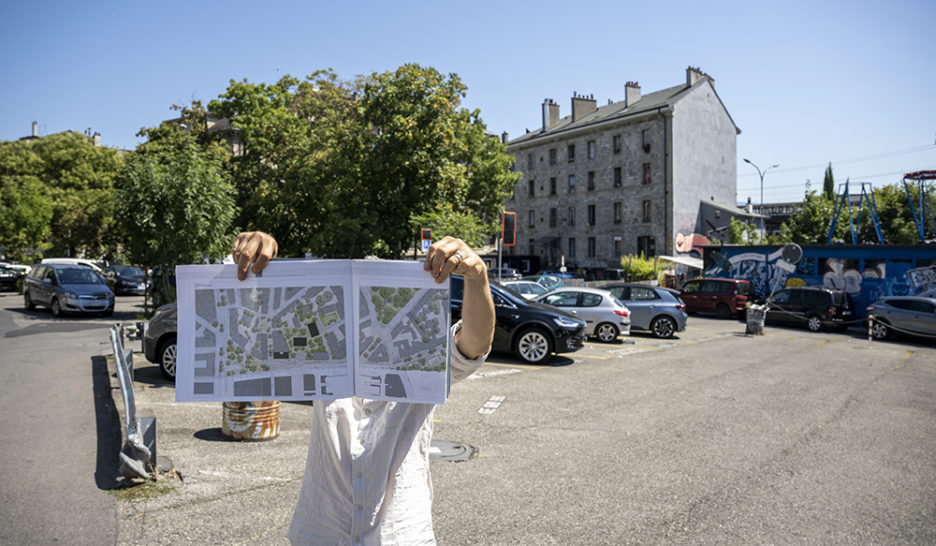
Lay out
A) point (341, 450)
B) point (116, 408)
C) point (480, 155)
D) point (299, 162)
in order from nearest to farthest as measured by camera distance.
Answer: point (341, 450) < point (116, 408) < point (299, 162) < point (480, 155)

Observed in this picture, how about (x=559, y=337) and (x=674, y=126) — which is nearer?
(x=559, y=337)

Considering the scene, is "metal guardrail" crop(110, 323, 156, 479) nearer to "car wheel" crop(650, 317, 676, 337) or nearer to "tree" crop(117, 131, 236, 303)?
"tree" crop(117, 131, 236, 303)

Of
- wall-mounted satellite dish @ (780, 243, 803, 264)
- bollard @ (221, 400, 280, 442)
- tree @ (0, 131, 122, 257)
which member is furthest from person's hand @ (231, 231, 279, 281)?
tree @ (0, 131, 122, 257)

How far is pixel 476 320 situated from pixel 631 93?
52.8 metres

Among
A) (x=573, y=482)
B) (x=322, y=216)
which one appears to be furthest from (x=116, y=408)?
(x=322, y=216)

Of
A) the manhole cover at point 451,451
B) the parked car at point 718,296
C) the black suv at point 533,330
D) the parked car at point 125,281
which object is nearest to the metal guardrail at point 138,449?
the manhole cover at point 451,451

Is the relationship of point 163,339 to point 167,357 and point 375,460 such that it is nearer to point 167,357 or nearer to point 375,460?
point 167,357

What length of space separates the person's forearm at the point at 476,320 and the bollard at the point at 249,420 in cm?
532

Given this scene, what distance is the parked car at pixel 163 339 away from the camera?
10.1 metres

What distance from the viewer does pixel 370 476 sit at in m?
2.12

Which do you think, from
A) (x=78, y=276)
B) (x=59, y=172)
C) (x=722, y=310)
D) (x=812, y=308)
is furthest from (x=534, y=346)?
(x=59, y=172)

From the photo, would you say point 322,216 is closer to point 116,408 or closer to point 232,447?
point 116,408

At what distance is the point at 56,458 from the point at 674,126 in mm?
45433

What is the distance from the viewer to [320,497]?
2.21 metres
